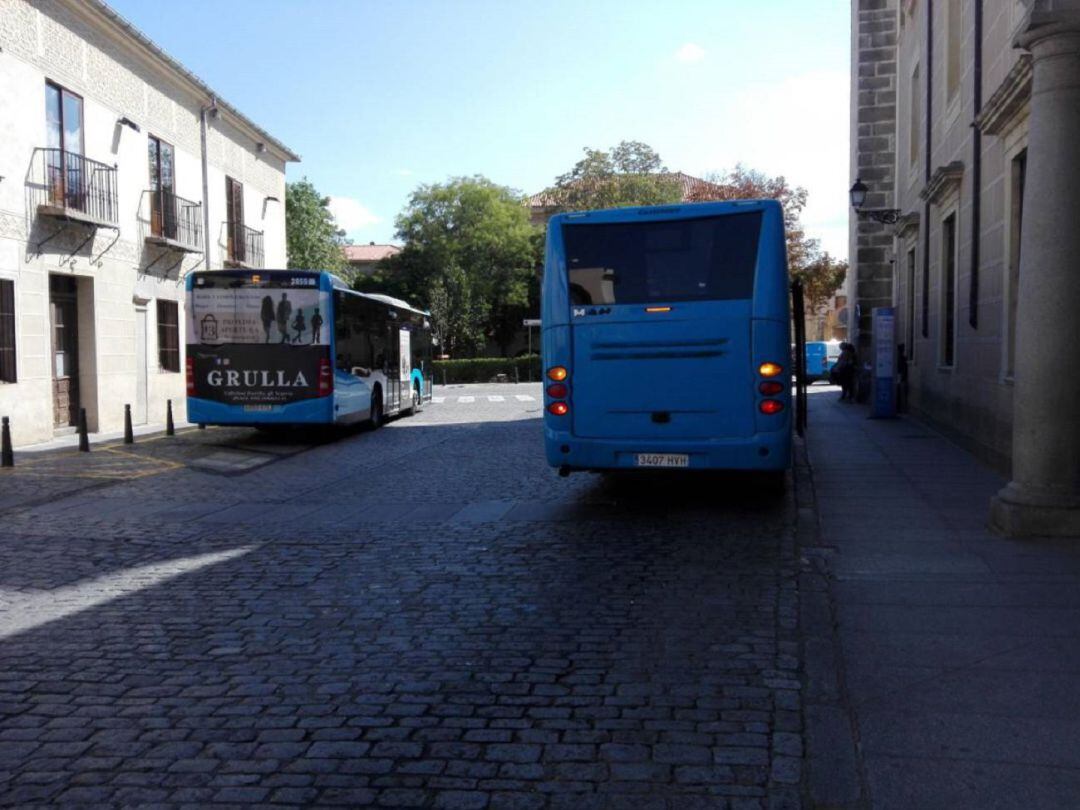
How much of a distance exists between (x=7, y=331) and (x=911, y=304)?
17.2 m

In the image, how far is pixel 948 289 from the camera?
1675cm

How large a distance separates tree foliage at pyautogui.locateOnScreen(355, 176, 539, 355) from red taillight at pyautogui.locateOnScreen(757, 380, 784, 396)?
54358 mm

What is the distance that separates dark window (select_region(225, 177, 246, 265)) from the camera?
1057 inches

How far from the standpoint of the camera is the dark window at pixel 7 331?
1662 centimetres

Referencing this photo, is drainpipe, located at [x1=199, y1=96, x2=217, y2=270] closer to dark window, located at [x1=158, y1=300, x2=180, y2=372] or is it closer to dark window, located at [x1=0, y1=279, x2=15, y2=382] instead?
dark window, located at [x1=158, y1=300, x2=180, y2=372]

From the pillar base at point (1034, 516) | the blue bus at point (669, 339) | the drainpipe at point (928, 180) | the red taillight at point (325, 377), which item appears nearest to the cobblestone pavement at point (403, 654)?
the blue bus at point (669, 339)

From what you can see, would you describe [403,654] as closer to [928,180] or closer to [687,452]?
[687,452]

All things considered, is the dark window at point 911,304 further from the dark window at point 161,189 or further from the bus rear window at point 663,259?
the dark window at point 161,189

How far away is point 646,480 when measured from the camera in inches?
481

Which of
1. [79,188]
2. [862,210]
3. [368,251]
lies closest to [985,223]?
[862,210]

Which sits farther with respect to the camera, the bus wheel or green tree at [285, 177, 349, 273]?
green tree at [285, 177, 349, 273]

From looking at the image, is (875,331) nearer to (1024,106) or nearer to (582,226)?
(1024,106)

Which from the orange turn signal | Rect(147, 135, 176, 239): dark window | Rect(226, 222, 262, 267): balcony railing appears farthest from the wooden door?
the orange turn signal

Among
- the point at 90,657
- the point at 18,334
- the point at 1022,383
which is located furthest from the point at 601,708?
the point at 18,334
